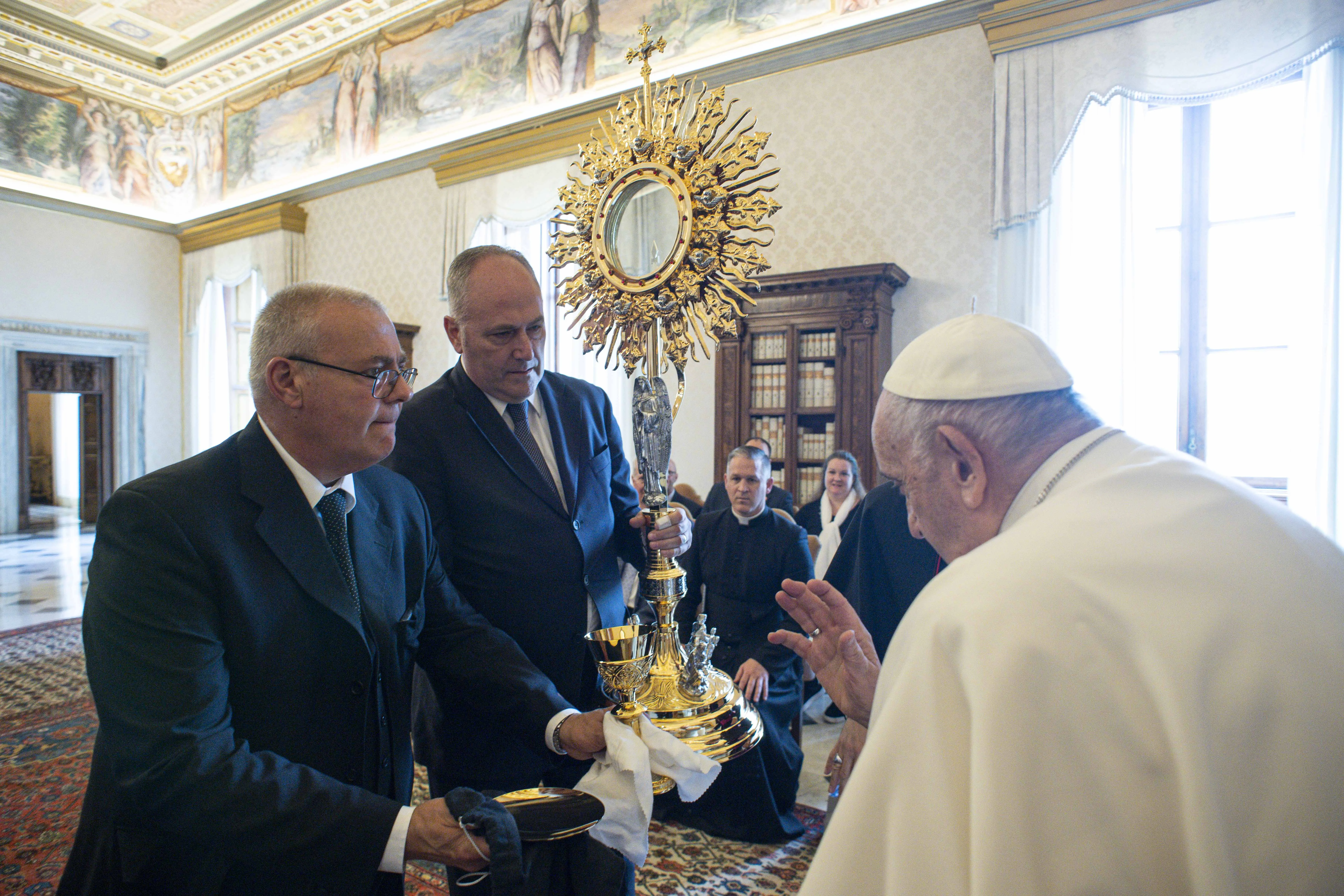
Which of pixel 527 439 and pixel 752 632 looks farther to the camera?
pixel 752 632

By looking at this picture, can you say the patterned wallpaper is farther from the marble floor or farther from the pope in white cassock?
the marble floor

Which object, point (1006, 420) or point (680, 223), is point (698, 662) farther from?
point (680, 223)

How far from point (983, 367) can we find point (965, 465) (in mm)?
170

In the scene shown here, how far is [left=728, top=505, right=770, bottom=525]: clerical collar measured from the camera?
172 inches

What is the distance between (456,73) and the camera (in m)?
9.62

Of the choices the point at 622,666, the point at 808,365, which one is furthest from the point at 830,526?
the point at 622,666

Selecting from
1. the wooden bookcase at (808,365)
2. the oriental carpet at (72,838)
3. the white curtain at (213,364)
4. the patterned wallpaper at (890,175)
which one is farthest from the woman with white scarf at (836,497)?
the white curtain at (213,364)

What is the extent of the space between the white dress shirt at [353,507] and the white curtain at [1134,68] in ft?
18.8

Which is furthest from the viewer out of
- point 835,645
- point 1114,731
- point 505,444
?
point 505,444

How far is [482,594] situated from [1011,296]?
213 inches

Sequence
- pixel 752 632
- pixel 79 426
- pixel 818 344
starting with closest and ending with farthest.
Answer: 1. pixel 752 632
2. pixel 818 344
3. pixel 79 426

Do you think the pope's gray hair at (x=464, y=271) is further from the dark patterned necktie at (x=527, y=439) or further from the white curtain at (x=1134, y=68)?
the white curtain at (x=1134, y=68)

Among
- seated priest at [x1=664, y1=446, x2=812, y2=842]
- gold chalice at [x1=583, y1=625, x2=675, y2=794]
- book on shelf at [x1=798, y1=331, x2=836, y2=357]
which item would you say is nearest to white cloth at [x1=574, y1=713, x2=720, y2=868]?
gold chalice at [x1=583, y1=625, x2=675, y2=794]

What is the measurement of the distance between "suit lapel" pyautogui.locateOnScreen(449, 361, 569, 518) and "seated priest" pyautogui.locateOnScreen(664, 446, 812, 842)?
1.80 meters
